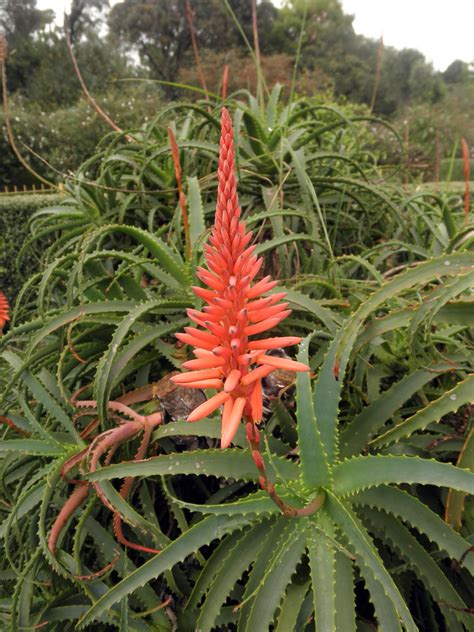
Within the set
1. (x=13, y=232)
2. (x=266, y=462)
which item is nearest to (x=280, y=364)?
(x=266, y=462)

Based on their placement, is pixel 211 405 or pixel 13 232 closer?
pixel 211 405

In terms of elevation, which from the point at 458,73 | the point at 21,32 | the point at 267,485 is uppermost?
the point at 21,32

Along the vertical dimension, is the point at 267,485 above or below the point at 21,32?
below

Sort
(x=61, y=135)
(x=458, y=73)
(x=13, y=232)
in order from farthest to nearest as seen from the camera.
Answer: (x=458, y=73)
(x=61, y=135)
(x=13, y=232)

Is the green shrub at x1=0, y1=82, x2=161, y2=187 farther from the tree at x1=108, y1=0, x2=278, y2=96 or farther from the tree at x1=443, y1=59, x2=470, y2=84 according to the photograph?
the tree at x1=443, y1=59, x2=470, y2=84

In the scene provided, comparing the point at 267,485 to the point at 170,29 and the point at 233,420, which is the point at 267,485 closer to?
the point at 233,420

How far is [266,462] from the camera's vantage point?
89cm

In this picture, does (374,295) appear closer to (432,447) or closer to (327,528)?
(432,447)

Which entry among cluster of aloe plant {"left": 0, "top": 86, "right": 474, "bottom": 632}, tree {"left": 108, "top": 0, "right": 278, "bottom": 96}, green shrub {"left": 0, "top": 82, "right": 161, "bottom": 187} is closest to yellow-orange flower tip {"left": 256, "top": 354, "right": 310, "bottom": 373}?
cluster of aloe plant {"left": 0, "top": 86, "right": 474, "bottom": 632}

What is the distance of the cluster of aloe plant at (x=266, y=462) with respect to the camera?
2.68 ft

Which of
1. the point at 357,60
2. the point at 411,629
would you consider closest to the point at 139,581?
the point at 411,629

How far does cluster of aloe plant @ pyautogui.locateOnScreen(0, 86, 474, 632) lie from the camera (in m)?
0.82

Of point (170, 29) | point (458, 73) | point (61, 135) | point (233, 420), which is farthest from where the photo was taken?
point (170, 29)

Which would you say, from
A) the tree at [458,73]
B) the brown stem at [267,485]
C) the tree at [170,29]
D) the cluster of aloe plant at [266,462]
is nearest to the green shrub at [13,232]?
the cluster of aloe plant at [266,462]
